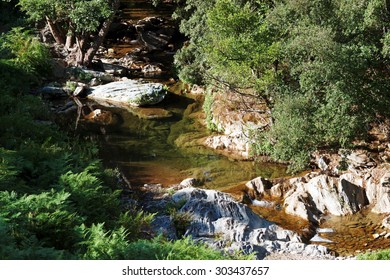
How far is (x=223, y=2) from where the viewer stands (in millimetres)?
16703

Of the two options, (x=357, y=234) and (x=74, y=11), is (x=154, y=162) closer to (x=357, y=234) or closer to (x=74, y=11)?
(x=357, y=234)

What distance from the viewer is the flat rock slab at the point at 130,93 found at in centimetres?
2361

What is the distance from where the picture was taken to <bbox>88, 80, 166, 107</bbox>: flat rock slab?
77.5 feet

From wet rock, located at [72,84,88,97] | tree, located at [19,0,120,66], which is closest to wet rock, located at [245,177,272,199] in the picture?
wet rock, located at [72,84,88,97]

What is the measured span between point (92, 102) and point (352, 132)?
1394 cm

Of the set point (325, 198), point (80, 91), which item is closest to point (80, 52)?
point (80, 91)

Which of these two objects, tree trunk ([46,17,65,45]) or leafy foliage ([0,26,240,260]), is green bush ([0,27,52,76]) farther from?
leafy foliage ([0,26,240,260])

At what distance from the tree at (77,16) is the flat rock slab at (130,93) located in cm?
319

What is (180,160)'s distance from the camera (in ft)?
57.4

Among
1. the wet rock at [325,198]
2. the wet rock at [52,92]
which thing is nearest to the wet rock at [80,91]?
the wet rock at [52,92]

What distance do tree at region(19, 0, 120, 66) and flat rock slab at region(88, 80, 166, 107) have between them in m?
3.19

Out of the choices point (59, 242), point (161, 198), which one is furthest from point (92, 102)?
point (59, 242)

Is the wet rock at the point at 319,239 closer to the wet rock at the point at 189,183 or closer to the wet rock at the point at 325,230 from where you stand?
the wet rock at the point at 325,230

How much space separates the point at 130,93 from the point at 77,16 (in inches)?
195
